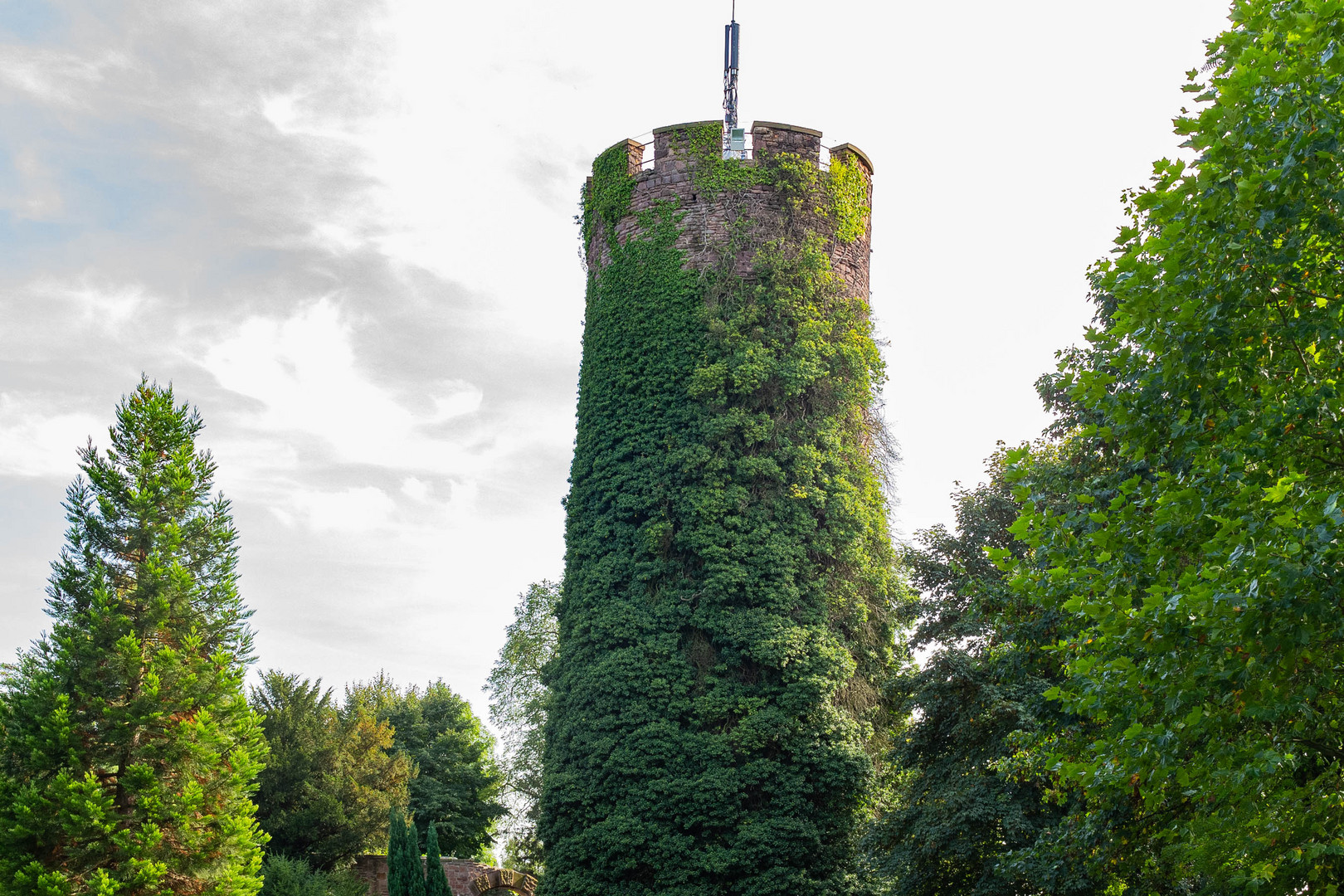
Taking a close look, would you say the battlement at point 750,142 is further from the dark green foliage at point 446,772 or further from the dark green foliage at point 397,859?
the dark green foliage at point 446,772

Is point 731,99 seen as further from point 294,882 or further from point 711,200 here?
point 294,882

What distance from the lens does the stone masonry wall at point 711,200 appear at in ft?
65.9

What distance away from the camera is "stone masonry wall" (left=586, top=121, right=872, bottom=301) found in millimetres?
20078

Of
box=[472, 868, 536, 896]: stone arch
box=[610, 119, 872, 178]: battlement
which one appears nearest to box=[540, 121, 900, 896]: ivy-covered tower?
box=[610, 119, 872, 178]: battlement

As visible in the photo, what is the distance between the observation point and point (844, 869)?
667 inches

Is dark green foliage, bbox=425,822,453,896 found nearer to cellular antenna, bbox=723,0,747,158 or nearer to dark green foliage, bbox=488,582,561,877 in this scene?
dark green foliage, bbox=488,582,561,877

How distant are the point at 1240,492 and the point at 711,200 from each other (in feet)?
46.9

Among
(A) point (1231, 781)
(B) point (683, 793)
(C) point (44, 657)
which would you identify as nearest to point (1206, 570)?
(A) point (1231, 781)

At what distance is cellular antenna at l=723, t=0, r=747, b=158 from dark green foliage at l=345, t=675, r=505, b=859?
19.8 metres

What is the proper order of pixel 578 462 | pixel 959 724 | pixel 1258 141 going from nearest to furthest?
pixel 1258 141, pixel 959 724, pixel 578 462

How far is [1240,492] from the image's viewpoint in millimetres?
7043

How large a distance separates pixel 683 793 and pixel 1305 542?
39.6 feet

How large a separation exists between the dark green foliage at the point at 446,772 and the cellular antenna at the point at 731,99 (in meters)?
19.8

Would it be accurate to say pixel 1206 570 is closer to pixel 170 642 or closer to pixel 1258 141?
pixel 1258 141
